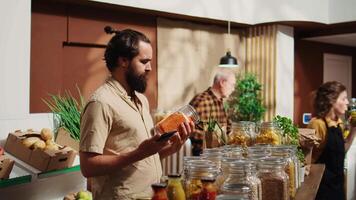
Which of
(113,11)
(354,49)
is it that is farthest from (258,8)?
(354,49)

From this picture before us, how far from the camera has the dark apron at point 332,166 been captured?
303 centimetres

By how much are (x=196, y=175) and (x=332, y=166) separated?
Answer: 206cm

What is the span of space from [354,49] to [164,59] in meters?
4.21

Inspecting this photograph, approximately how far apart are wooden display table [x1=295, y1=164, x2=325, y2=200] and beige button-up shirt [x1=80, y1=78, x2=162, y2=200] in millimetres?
577

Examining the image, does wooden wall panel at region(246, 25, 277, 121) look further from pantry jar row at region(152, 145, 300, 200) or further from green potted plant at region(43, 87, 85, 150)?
pantry jar row at region(152, 145, 300, 200)

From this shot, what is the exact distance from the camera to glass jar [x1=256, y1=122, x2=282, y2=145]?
1.98 m

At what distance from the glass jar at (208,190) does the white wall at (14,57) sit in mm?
2400

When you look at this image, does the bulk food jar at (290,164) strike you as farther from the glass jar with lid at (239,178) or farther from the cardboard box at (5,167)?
the cardboard box at (5,167)

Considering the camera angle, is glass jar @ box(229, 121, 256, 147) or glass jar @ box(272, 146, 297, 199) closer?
glass jar @ box(272, 146, 297, 199)

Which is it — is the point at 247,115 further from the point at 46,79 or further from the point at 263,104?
the point at 46,79

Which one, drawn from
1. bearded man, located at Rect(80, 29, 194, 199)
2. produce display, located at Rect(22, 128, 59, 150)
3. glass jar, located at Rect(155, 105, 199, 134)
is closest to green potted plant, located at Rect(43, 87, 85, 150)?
produce display, located at Rect(22, 128, 59, 150)

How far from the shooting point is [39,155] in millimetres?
2438

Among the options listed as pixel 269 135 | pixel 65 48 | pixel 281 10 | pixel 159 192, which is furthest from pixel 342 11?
pixel 159 192

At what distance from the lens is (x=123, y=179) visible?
174cm
